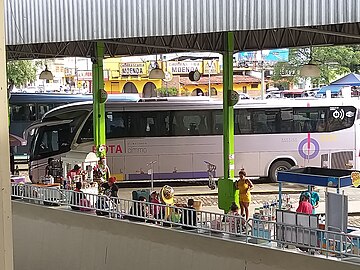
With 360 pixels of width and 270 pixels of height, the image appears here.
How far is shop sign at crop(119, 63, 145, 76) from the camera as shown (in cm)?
3738

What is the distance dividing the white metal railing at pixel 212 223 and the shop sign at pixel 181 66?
26.6 meters

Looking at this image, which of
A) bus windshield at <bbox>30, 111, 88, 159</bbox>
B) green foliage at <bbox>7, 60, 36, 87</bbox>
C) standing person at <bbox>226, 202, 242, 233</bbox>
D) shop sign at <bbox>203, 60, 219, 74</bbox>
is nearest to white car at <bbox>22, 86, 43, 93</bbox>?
green foliage at <bbox>7, 60, 36, 87</bbox>

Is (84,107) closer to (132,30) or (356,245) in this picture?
(132,30)

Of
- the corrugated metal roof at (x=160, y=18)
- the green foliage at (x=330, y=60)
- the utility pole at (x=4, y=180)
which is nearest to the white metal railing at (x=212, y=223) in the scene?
the corrugated metal roof at (x=160, y=18)

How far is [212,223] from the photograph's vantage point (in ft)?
28.5

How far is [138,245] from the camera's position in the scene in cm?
940

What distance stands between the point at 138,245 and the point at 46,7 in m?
4.50

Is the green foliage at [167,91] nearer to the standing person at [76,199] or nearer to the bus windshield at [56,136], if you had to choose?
the bus windshield at [56,136]

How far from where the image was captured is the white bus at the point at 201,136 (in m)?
19.1

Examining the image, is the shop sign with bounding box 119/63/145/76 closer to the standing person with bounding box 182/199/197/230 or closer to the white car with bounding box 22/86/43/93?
the white car with bounding box 22/86/43/93

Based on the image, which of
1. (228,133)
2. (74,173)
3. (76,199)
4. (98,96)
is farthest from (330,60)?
(76,199)

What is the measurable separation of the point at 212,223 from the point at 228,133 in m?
5.07

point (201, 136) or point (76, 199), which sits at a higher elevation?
point (201, 136)

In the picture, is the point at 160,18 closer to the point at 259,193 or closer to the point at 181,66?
the point at 259,193
